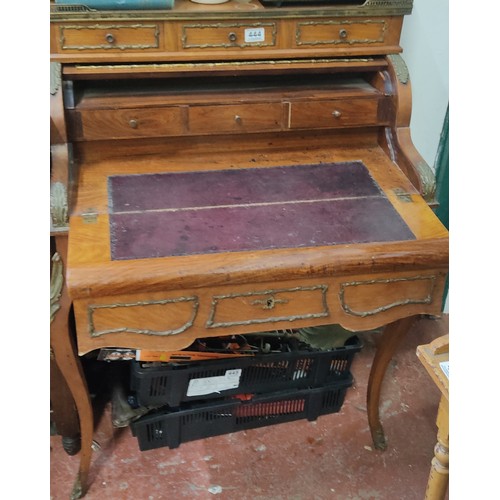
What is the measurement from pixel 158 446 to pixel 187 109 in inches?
41.4

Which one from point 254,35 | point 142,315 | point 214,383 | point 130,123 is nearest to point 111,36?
point 130,123

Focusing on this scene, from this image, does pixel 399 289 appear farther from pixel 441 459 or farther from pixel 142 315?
pixel 142 315

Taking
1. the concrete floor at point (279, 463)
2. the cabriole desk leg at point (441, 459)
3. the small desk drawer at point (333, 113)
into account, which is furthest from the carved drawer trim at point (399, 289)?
the concrete floor at point (279, 463)

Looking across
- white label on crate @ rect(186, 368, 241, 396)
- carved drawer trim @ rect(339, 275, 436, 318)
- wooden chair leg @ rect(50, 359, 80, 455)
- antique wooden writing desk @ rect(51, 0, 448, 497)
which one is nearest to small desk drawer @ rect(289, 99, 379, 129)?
antique wooden writing desk @ rect(51, 0, 448, 497)

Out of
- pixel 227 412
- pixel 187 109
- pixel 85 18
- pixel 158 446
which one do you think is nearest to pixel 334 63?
pixel 187 109

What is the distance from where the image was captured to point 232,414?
79.1 inches

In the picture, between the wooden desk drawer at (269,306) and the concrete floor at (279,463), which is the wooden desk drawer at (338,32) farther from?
the concrete floor at (279,463)

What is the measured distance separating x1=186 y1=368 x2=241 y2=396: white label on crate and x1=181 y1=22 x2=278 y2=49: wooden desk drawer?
3.05 feet

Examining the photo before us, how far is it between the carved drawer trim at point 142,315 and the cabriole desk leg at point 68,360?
225 mm

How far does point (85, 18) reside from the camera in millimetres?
1461

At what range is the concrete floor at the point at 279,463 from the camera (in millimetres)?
1860

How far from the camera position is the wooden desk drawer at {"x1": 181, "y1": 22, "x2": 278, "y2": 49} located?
4.99 ft

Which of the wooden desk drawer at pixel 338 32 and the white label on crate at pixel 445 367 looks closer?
the white label on crate at pixel 445 367

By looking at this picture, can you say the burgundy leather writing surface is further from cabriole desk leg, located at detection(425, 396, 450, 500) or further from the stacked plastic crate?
the stacked plastic crate
